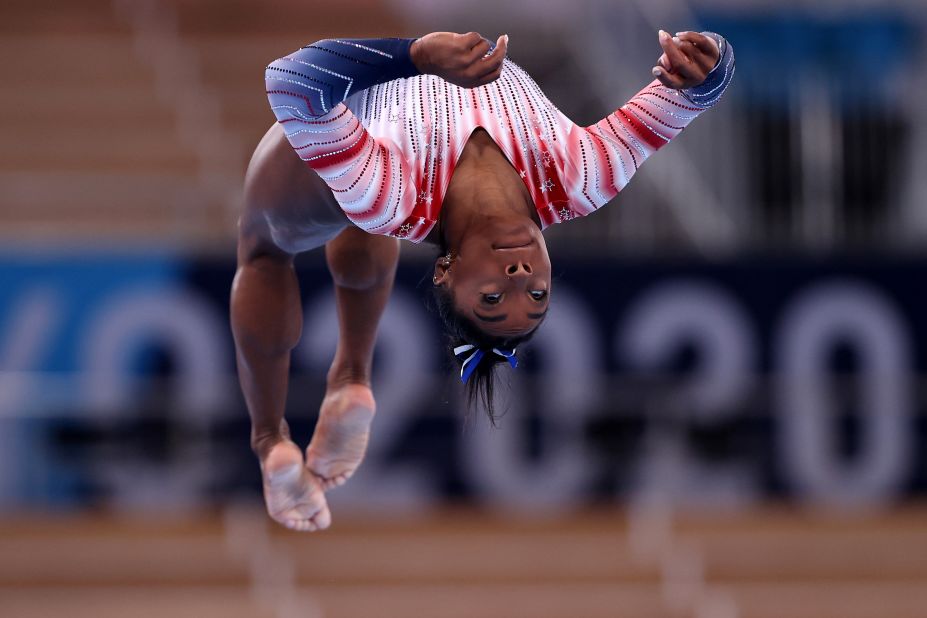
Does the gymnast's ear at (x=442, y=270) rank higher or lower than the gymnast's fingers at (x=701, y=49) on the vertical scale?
lower

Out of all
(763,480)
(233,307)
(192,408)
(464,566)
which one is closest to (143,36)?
(192,408)

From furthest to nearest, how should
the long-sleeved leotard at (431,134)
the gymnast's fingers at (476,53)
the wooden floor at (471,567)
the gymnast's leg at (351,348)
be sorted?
the wooden floor at (471,567)
the gymnast's leg at (351,348)
the long-sleeved leotard at (431,134)
the gymnast's fingers at (476,53)

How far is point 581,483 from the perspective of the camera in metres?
7.07

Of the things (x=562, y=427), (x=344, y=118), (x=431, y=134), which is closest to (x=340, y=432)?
(x=431, y=134)

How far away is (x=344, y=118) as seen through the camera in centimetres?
276

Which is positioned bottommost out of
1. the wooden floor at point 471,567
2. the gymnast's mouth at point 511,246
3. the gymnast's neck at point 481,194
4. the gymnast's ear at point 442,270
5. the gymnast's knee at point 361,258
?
the gymnast's mouth at point 511,246

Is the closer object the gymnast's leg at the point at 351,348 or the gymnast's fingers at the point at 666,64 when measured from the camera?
the gymnast's fingers at the point at 666,64

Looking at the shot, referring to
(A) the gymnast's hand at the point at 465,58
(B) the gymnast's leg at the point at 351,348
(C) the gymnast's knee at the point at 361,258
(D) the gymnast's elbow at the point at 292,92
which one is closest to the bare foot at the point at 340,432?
(B) the gymnast's leg at the point at 351,348

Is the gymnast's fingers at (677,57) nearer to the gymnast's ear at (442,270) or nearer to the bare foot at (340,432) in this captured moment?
the gymnast's ear at (442,270)

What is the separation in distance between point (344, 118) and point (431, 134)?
0.95ft

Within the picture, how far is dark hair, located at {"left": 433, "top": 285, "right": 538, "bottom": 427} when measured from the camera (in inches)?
114

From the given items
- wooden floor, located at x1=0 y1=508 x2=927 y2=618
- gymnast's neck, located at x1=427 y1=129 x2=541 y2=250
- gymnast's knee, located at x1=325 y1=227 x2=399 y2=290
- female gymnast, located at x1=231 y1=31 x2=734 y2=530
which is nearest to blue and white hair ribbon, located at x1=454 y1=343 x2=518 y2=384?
female gymnast, located at x1=231 y1=31 x2=734 y2=530

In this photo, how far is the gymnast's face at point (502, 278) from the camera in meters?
2.76

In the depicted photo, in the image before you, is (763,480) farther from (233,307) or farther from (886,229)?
(233,307)
